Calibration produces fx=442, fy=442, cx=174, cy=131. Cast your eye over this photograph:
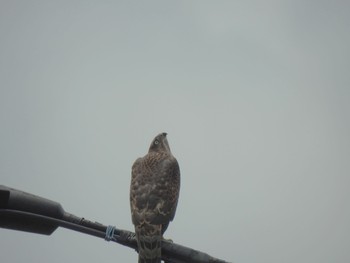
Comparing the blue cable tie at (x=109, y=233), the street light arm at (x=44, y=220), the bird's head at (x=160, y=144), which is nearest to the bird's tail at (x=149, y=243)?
the blue cable tie at (x=109, y=233)

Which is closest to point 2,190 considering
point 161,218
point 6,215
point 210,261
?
point 6,215

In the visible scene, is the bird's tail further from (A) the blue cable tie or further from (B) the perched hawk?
(A) the blue cable tie

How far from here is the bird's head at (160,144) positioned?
10.6 meters

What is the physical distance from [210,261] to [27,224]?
5.57 feet

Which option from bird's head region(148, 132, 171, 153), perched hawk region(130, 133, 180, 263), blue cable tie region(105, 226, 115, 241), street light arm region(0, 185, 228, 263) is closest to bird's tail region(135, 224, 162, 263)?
perched hawk region(130, 133, 180, 263)

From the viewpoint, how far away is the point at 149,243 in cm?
600

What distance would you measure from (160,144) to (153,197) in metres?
3.04

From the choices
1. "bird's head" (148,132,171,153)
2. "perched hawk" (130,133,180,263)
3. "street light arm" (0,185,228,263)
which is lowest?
"street light arm" (0,185,228,263)

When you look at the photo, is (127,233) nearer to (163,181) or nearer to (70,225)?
(70,225)

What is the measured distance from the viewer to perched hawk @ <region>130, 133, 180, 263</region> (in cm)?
625

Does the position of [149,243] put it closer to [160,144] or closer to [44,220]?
[44,220]

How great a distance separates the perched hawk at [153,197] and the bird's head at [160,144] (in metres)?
0.60

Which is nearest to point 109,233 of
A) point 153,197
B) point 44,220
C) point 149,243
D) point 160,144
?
point 44,220

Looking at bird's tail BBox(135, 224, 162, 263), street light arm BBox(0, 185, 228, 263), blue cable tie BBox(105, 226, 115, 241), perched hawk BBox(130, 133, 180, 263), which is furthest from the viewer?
perched hawk BBox(130, 133, 180, 263)
